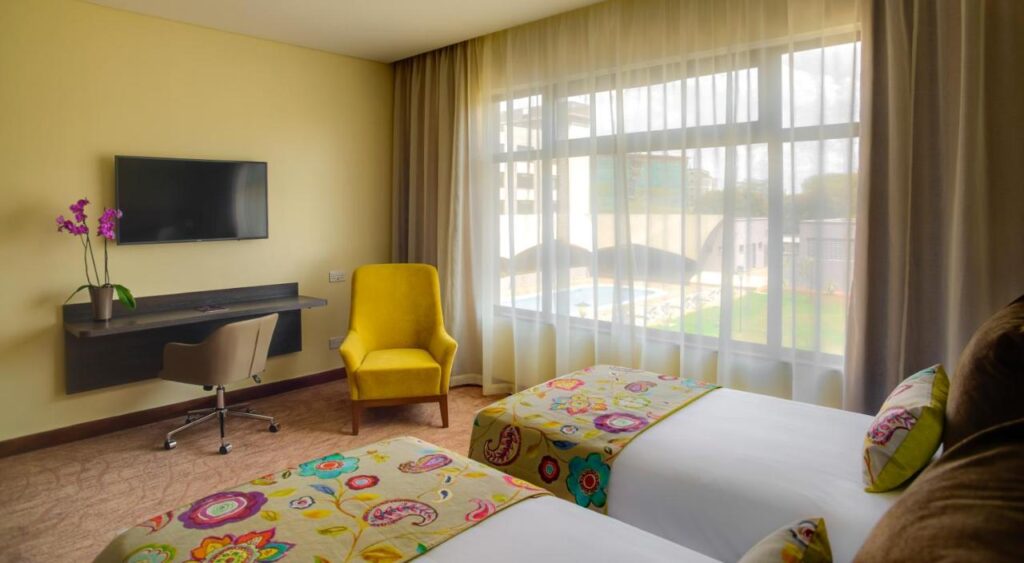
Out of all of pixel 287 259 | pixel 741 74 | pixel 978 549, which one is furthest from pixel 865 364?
pixel 287 259

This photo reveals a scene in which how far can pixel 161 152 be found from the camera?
398 centimetres

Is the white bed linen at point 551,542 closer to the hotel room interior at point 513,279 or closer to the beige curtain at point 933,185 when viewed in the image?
the hotel room interior at point 513,279

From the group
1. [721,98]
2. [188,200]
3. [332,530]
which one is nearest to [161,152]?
[188,200]

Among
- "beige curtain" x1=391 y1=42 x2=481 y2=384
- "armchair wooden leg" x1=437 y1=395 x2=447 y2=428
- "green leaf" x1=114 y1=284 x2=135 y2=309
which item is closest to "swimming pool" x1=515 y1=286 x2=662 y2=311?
"beige curtain" x1=391 y1=42 x2=481 y2=384

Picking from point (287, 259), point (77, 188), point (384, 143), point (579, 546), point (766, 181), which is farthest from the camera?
point (384, 143)

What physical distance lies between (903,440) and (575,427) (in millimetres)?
1049

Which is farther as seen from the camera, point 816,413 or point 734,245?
point 734,245

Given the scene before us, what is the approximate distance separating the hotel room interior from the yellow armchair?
23mm

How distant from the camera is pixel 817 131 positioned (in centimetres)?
298

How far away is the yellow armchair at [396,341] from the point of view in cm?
379

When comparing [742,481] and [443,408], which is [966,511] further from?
[443,408]

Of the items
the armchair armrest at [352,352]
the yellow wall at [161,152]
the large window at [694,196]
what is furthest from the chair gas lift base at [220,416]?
the large window at [694,196]

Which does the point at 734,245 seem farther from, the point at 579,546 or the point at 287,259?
the point at 287,259

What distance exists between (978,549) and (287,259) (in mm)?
4614
